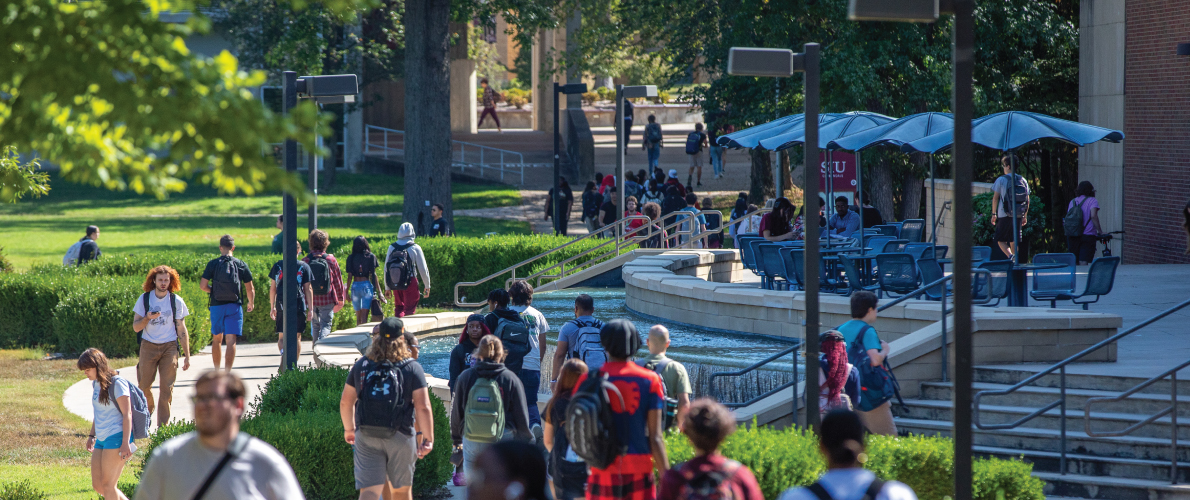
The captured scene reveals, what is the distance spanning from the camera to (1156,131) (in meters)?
18.8

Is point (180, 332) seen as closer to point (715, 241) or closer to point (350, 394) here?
point (350, 394)

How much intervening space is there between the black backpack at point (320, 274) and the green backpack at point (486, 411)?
6958 millimetres

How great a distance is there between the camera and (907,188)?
2520cm

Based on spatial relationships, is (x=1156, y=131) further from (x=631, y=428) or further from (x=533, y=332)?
(x=631, y=428)

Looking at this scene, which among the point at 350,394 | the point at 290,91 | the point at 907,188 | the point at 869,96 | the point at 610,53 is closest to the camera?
the point at 350,394

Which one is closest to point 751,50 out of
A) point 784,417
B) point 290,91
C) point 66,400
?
point 784,417

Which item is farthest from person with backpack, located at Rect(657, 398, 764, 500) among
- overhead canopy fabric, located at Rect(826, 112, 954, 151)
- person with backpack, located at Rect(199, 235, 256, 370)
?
person with backpack, located at Rect(199, 235, 256, 370)

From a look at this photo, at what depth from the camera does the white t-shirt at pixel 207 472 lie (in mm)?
4234

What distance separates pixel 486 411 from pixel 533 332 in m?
1.87

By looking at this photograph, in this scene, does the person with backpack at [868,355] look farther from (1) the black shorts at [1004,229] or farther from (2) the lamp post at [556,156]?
(2) the lamp post at [556,156]

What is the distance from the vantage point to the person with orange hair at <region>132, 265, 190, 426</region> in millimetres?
11266

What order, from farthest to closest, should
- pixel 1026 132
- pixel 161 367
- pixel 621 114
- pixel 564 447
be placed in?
pixel 621 114, pixel 1026 132, pixel 161 367, pixel 564 447

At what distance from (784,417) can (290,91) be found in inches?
222

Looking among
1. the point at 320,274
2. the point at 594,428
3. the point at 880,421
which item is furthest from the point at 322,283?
the point at 594,428
